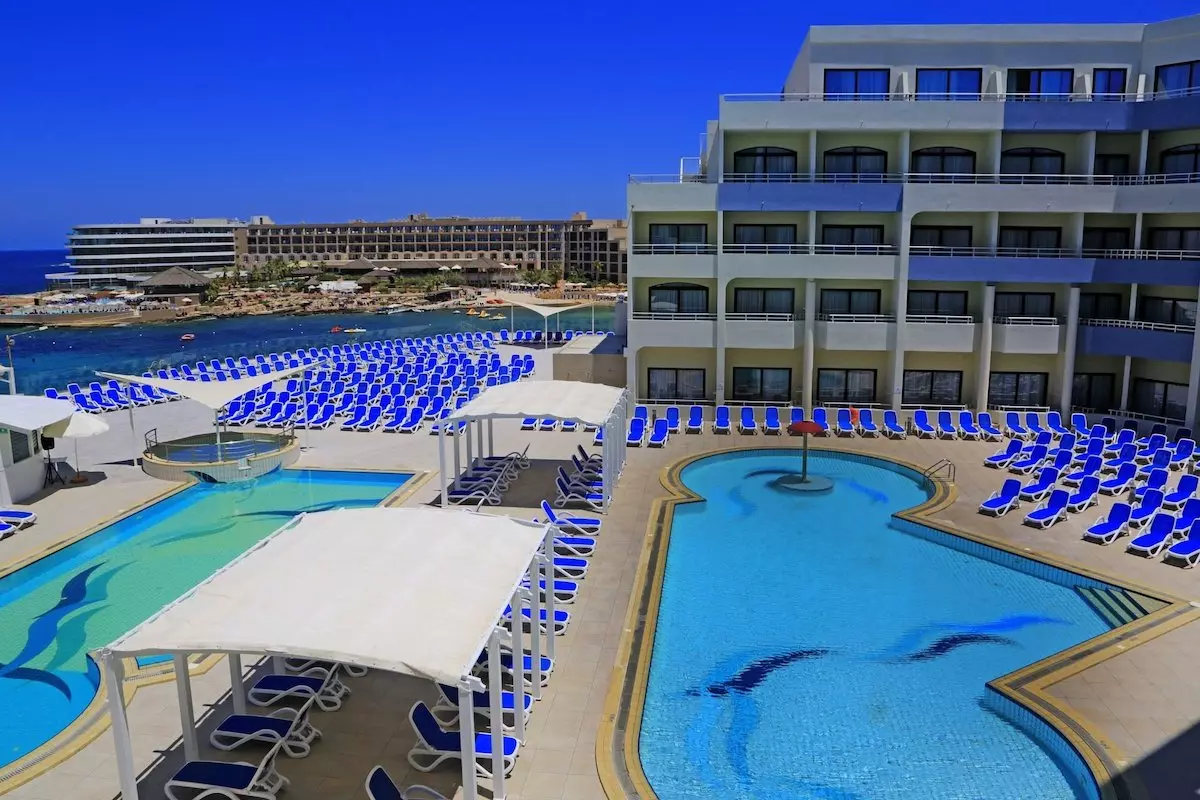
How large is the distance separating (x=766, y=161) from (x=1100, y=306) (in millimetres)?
11414

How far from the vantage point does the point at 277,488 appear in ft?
64.3

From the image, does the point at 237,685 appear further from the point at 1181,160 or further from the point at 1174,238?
the point at 1181,160

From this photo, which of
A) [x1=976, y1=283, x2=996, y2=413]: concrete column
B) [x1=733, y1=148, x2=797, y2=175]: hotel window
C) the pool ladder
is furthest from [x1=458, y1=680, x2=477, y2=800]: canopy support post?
[x1=733, y1=148, x2=797, y2=175]: hotel window

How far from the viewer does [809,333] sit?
2584cm

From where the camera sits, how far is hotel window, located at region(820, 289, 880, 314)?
26.8 metres

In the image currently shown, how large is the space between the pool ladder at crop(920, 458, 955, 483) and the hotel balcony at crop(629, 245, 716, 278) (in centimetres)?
907

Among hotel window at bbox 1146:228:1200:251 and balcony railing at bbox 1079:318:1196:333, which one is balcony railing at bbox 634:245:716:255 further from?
hotel window at bbox 1146:228:1200:251

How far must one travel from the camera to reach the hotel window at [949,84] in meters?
26.2

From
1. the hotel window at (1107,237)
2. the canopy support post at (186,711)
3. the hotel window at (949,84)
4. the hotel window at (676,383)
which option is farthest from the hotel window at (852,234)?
the canopy support post at (186,711)

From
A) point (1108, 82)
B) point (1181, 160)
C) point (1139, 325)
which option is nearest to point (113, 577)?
point (1139, 325)

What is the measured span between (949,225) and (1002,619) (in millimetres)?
16989

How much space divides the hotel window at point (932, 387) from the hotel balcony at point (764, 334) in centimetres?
398

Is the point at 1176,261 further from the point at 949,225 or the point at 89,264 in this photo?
A: the point at 89,264

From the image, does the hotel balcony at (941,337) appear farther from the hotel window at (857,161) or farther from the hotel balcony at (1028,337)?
the hotel window at (857,161)
